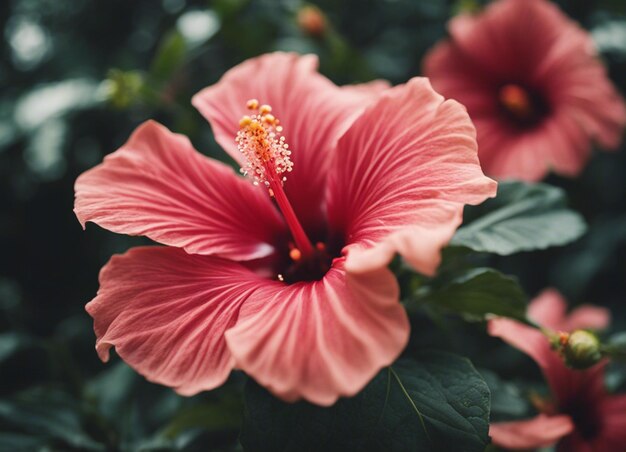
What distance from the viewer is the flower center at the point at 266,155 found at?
4.57ft

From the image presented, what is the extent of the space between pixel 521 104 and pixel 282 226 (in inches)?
47.6

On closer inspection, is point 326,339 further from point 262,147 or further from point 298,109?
point 298,109

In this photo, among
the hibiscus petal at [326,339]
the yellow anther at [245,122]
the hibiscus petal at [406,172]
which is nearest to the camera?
the hibiscus petal at [326,339]

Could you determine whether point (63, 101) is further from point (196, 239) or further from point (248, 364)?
point (248, 364)

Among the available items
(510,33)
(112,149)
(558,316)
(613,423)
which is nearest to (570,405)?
(613,423)

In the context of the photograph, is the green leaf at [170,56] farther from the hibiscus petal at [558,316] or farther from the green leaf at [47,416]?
the hibiscus petal at [558,316]

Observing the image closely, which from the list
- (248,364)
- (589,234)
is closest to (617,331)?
(589,234)

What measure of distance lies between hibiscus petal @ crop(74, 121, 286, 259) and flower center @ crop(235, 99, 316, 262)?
9cm

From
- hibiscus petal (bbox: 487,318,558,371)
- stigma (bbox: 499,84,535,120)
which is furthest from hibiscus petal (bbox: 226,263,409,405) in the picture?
stigma (bbox: 499,84,535,120)

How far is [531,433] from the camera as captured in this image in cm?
134

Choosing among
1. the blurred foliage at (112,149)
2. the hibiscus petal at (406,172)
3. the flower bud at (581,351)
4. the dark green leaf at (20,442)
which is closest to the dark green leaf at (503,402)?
the blurred foliage at (112,149)

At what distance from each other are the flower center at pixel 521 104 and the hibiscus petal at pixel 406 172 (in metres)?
1.09

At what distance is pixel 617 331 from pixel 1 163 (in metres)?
2.64

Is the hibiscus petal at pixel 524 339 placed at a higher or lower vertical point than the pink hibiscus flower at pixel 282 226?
lower
